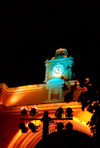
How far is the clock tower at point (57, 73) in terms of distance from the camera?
1526 cm

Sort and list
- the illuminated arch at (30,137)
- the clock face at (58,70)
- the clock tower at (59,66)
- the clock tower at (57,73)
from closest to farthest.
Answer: the illuminated arch at (30,137) < the clock tower at (57,73) < the clock tower at (59,66) < the clock face at (58,70)

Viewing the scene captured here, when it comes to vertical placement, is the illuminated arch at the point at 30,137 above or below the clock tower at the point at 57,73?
below

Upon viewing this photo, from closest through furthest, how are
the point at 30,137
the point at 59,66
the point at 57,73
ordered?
the point at 30,137 → the point at 57,73 → the point at 59,66

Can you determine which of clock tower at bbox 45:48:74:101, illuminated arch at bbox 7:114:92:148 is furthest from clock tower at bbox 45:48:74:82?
illuminated arch at bbox 7:114:92:148

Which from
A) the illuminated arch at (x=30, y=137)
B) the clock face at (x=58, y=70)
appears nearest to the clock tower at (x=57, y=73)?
the clock face at (x=58, y=70)

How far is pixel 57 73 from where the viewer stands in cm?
1570

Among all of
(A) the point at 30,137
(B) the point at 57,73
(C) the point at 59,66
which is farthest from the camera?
(C) the point at 59,66

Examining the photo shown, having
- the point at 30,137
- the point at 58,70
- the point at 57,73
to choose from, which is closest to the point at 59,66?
the point at 58,70

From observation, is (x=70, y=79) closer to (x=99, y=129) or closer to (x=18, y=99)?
(x=18, y=99)

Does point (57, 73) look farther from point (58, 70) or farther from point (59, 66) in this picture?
point (59, 66)

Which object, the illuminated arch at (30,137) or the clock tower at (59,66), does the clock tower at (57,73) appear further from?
the illuminated arch at (30,137)

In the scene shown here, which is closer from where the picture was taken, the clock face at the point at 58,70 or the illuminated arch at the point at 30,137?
the illuminated arch at the point at 30,137

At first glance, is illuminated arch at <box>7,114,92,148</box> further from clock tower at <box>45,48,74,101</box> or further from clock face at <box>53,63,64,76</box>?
clock face at <box>53,63,64,76</box>

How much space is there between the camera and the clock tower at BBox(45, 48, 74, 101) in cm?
1526
